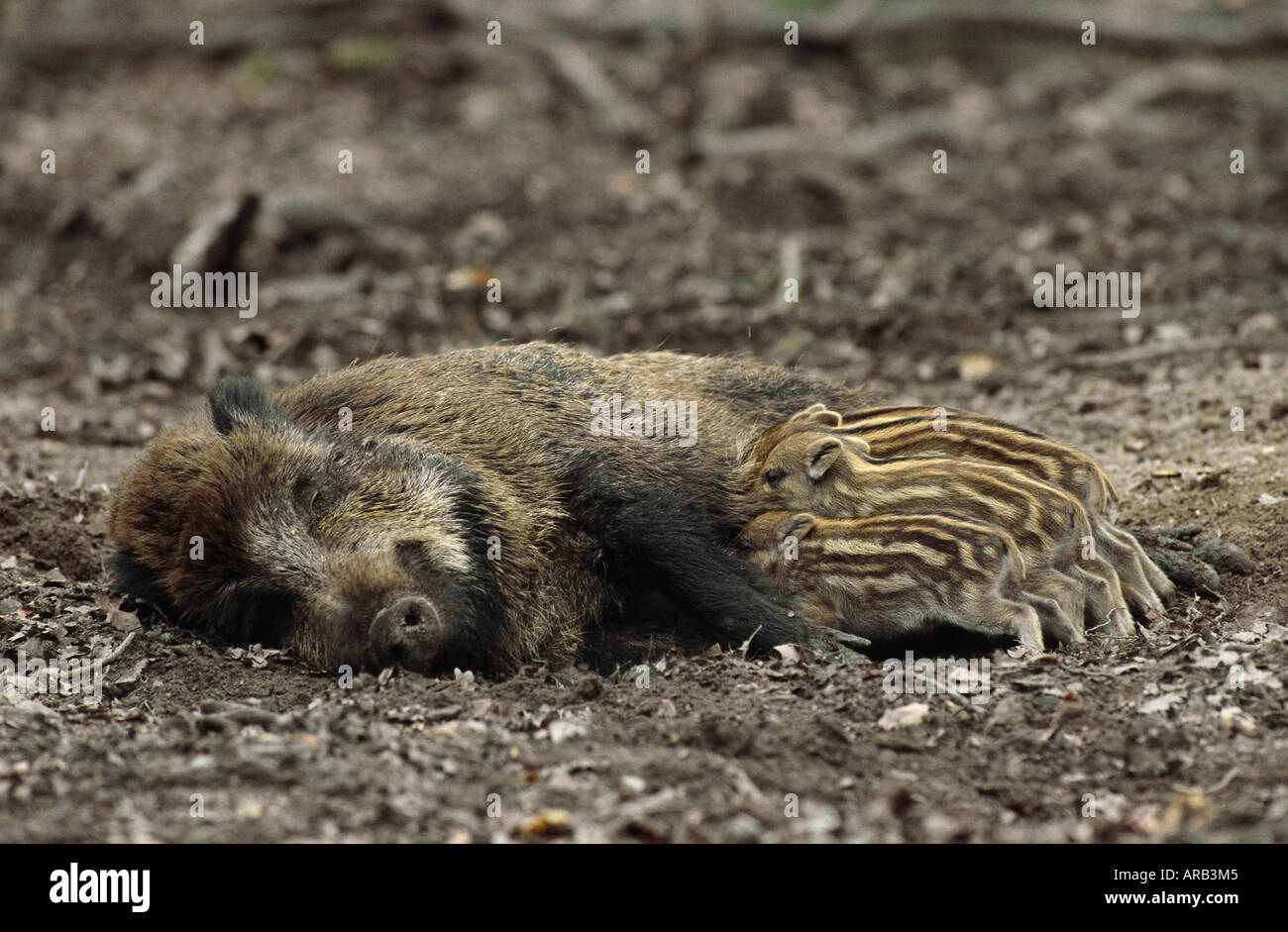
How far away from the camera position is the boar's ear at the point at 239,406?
4715 mm

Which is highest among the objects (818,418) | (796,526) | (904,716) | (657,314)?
(657,314)

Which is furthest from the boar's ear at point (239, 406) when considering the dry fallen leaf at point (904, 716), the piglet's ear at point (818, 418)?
the dry fallen leaf at point (904, 716)

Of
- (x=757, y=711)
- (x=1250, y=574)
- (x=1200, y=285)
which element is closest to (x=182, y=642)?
(x=757, y=711)

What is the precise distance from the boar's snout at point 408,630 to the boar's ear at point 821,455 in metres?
1.53

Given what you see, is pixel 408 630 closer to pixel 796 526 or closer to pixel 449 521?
pixel 449 521

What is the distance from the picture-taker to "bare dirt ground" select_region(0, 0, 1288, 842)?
138 inches

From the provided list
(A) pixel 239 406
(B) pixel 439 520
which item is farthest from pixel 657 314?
(B) pixel 439 520

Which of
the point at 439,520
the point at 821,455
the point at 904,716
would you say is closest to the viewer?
the point at 904,716

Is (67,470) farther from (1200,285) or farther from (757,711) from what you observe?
(1200,285)

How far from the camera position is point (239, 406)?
4.74 m

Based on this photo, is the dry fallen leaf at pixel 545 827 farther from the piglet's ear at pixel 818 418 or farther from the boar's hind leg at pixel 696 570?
the piglet's ear at pixel 818 418

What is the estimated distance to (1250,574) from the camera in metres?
4.96

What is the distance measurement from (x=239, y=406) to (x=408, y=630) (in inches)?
50.4

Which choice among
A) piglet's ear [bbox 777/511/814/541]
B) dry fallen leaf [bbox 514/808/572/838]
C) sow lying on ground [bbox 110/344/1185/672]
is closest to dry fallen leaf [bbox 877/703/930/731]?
sow lying on ground [bbox 110/344/1185/672]
